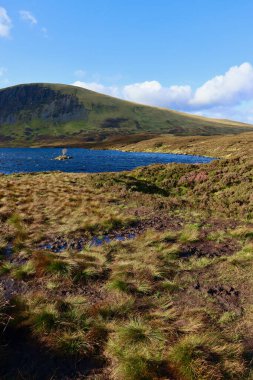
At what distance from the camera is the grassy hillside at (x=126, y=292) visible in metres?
7.28

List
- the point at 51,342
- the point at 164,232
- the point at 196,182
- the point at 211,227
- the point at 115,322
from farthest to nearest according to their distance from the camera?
the point at 196,182 → the point at 211,227 → the point at 164,232 → the point at 115,322 → the point at 51,342

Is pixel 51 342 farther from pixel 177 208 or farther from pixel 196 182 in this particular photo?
pixel 196 182

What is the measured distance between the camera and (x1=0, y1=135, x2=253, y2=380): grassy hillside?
728 centimetres

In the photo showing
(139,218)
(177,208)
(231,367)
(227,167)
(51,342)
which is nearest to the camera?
(231,367)

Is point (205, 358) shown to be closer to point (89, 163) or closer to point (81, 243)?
point (81, 243)

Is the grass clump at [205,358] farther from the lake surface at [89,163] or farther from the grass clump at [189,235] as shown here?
the lake surface at [89,163]

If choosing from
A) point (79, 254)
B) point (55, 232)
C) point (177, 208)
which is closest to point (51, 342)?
point (79, 254)

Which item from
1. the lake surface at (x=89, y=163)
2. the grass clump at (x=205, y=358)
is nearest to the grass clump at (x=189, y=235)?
the grass clump at (x=205, y=358)

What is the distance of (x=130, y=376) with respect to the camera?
6.69 metres

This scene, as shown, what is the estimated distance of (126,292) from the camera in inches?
428

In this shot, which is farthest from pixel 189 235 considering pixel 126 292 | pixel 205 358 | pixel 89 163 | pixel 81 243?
pixel 89 163

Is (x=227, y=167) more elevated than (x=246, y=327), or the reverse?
(x=227, y=167)

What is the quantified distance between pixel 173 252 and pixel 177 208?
1020 cm

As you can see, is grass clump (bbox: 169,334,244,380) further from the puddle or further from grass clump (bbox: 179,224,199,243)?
the puddle
